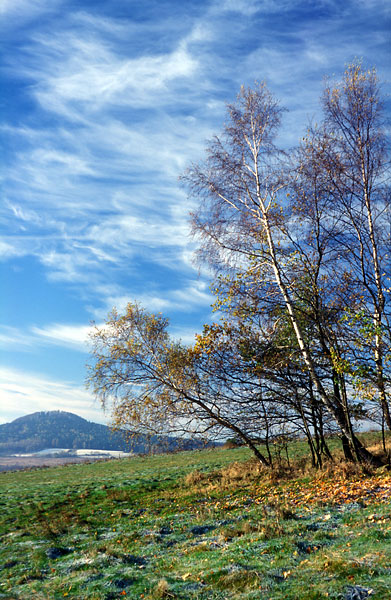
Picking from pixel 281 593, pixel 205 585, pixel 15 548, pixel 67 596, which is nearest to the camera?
pixel 281 593

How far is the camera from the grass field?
21.7 feet

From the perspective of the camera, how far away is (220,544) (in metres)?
9.41

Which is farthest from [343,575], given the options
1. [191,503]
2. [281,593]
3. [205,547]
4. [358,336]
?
[191,503]

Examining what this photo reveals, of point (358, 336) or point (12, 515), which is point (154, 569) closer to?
point (358, 336)

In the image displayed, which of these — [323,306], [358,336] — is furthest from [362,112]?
[358,336]

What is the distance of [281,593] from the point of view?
20.0ft

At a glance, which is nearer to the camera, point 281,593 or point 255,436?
point 281,593

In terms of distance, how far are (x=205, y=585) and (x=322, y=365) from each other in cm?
1088

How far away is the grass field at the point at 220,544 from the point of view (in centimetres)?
662

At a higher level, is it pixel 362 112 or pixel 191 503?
pixel 362 112

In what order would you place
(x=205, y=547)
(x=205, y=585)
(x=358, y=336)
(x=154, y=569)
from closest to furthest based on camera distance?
(x=205, y=585) < (x=154, y=569) < (x=205, y=547) < (x=358, y=336)

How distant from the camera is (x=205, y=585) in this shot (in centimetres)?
688

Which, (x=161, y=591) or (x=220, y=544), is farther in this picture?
(x=220, y=544)

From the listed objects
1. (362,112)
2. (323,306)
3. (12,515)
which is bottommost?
(12,515)
